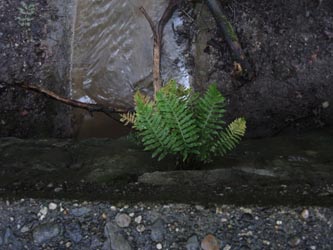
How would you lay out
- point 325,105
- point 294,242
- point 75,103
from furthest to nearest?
point 75,103, point 325,105, point 294,242

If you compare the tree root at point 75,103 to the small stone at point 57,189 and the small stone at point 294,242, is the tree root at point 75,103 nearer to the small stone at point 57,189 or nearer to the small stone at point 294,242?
the small stone at point 57,189

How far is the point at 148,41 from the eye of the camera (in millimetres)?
4547

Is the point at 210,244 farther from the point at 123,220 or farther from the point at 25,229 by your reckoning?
the point at 25,229

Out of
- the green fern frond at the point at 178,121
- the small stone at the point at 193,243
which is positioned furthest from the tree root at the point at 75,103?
the small stone at the point at 193,243

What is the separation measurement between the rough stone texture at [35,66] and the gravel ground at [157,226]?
177cm

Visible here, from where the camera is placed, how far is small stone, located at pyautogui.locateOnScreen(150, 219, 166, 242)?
252 centimetres

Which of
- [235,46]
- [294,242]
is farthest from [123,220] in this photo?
[235,46]

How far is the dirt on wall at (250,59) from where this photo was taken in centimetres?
411

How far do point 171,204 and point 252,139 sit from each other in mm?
1535

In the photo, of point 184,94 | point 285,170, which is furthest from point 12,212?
point 285,170

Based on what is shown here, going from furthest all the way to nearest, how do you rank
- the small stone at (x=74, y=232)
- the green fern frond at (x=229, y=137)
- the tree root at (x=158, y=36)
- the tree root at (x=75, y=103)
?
the tree root at (x=158, y=36), the tree root at (x=75, y=103), the green fern frond at (x=229, y=137), the small stone at (x=74, y=232)

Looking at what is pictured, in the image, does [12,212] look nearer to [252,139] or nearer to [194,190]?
[194,190]

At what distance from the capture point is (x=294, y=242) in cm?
245

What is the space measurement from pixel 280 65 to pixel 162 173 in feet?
5.67
